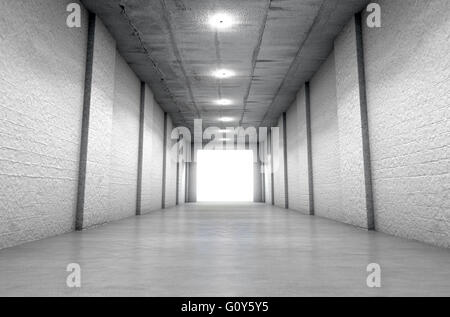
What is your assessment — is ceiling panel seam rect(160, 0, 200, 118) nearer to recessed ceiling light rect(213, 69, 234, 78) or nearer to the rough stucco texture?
recessed ceiling light rect(213, 69, 234, 78)

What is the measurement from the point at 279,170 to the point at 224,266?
13081 mm

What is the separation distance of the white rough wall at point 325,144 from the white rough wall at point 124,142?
590 cm

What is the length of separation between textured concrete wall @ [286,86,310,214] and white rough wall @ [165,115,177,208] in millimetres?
5777

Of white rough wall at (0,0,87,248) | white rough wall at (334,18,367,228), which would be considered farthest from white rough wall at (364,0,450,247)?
white rough wall at (0,0,87,248)

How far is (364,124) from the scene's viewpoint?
6.57 m

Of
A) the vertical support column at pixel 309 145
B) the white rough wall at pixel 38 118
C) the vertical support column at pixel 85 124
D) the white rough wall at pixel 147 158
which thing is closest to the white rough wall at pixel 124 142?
the white rough wall at pixel 147 158

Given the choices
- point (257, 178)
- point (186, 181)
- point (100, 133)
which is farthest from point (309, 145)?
point (186, 181)

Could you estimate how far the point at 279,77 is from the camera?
34.6 feet

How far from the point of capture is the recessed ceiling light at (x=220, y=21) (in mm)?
6859

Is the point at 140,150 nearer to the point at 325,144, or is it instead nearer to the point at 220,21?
the point at 220,21
